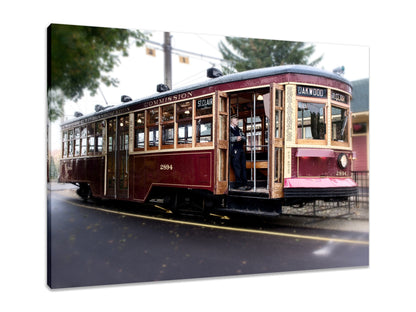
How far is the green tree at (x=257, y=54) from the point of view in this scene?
527 cm

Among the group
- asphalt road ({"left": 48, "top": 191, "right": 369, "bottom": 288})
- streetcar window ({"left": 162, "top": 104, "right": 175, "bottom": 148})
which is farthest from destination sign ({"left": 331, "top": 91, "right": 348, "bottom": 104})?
streetcar window ({"left": 162, "top": 104, "right": 175, "bottom": 148})

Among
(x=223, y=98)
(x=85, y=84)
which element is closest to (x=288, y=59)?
(x=223, y=98)

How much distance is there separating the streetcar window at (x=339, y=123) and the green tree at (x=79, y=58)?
280 cm

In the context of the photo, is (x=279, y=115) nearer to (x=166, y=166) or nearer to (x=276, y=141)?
(x=276, y=141)

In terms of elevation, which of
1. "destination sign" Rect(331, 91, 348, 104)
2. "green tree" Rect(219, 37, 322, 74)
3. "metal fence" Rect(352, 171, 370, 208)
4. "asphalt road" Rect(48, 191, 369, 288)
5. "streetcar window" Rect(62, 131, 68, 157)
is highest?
"green tree" Rect(219, 37, 322, 74)

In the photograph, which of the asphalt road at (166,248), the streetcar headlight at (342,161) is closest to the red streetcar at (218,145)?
the streetcar headlight at (342,161)

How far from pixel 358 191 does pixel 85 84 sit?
3.97 meters

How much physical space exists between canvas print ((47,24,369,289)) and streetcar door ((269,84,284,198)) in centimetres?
2

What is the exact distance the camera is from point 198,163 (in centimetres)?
554

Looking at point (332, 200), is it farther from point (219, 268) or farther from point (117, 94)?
point (117, 94)

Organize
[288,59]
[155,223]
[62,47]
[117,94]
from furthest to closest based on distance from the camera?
[288,59], [155,223], [117,94], [62,47]

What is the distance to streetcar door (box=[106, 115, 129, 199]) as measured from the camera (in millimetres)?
5156

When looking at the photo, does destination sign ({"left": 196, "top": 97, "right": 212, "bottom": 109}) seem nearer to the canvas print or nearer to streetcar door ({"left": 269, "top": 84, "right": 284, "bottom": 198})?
the canvas print

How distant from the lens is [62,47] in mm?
4285
